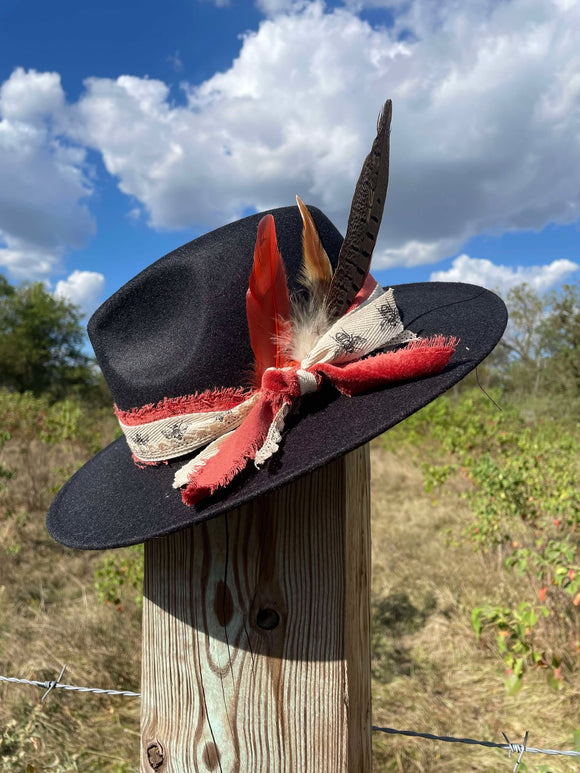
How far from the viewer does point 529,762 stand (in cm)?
279

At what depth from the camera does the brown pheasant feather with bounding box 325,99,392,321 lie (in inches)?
38.4

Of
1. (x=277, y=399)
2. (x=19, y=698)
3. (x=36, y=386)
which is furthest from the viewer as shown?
(x=36, y=386)

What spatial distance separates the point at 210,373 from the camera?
108 centimetres

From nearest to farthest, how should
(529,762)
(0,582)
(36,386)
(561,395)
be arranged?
1. (529,762)
2. (0,582)
3. (561,395)
4. (36,386)

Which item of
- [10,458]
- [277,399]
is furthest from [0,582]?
[277,399]

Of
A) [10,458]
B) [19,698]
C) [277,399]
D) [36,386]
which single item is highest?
[36,386]

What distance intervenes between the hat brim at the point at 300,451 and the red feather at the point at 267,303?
0.38ft

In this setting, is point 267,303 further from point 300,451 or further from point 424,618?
point 424,618

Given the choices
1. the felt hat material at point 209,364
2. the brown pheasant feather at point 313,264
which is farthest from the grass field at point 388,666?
the brown pheasant feather at point 313,264

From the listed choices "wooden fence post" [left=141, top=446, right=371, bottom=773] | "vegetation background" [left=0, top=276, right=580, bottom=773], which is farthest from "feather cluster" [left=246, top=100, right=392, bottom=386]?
"vegetation background" [left=0, top=276, right=580, bottom=773]

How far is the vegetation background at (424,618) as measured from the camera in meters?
2.79

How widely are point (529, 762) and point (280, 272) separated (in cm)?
308

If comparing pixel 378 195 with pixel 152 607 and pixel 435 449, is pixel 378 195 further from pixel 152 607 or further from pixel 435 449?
pixel 435 449

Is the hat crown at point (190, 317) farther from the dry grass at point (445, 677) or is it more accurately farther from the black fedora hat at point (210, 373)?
the dry grass at point (445, 677)
